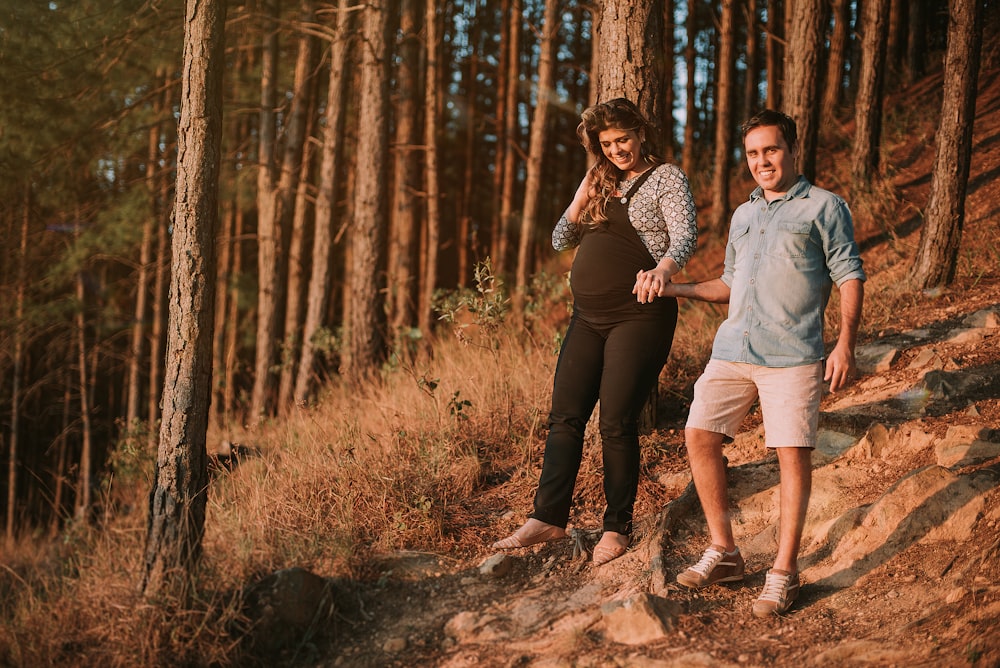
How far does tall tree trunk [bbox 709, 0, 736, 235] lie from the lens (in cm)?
1312

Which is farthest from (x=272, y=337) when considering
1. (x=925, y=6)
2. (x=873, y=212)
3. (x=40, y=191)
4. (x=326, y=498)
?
(x=925, y=6)

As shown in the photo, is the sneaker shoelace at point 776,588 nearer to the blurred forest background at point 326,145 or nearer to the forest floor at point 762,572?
the forest floor at point 762,572

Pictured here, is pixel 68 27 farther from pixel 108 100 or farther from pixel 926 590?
pixel 926 590

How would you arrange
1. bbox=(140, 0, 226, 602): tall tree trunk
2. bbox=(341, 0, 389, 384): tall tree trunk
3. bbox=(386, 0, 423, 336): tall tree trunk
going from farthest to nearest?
bbox=(386, 0, 423, 336): tall tree trunk < bbox=(341, 0, 389, 384): tall tree trunk < bbox=(140, 0, 226, 602): tall tree trunk

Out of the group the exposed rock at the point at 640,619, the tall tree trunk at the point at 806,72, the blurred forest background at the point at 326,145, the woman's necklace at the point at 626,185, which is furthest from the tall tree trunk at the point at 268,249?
the exposed rock at the point at 640,619

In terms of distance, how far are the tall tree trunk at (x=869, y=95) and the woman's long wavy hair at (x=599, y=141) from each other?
25.9 feet

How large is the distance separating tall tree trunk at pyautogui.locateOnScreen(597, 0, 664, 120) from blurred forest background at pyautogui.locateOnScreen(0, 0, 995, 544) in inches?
0.6

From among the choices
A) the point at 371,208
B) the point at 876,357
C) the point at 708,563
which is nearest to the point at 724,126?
the point at 371,208

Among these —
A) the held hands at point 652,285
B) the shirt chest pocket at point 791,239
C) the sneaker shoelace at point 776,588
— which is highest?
the shirt chest pocket at point 791,239

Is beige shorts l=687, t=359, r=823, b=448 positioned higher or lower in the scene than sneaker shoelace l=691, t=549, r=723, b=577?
higher

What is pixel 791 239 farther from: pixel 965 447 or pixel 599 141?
pixel 965 447

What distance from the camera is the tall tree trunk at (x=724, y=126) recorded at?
43.1ft

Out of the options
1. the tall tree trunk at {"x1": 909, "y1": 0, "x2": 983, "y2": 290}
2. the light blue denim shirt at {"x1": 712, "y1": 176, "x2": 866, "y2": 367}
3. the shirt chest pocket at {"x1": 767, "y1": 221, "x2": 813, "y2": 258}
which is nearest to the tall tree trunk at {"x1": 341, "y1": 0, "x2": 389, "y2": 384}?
the tall tree trunk at {"x1": 909, "y1": 0, "x2": 983, "y2": 290}

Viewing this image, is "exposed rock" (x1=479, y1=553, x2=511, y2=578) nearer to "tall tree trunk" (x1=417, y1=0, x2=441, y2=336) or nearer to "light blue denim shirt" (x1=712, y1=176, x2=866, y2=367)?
"light blue denim shirt" (x1=712, y1=176, x2=866, y2=367)
